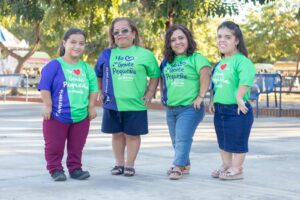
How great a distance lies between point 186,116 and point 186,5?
7699 mm

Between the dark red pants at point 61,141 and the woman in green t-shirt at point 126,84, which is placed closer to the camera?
the dark red pants at point 61,141

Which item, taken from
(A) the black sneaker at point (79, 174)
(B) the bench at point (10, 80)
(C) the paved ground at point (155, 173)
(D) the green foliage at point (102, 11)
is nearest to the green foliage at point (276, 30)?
(D) the green foliage at point (102, 11)

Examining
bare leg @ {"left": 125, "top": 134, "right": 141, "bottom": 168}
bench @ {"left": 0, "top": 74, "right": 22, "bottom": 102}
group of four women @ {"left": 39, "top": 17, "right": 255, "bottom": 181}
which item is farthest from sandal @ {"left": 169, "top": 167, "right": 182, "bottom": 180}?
bench @ {"left": 0, "top": 74, "right": 22, "bottom": 102}

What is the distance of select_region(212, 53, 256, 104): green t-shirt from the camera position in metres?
5.56

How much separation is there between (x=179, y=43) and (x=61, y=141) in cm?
141

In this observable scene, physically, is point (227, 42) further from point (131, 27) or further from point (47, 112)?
point (47, 112)

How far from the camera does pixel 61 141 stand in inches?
223

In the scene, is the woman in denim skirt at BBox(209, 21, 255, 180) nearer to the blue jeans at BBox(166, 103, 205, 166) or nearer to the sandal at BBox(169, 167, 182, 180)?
the blue jeans at BBox(166, 103, 205, 166)

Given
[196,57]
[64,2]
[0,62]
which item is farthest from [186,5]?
[0,62]

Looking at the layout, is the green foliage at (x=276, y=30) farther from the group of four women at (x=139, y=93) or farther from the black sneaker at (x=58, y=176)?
the black sneaker at (x=58, y=176)

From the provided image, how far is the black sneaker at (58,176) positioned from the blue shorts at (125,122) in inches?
26.0

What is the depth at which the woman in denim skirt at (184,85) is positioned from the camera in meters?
5.74

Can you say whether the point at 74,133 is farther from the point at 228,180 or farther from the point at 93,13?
the point at 93,13

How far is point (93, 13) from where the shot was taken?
692 inches
